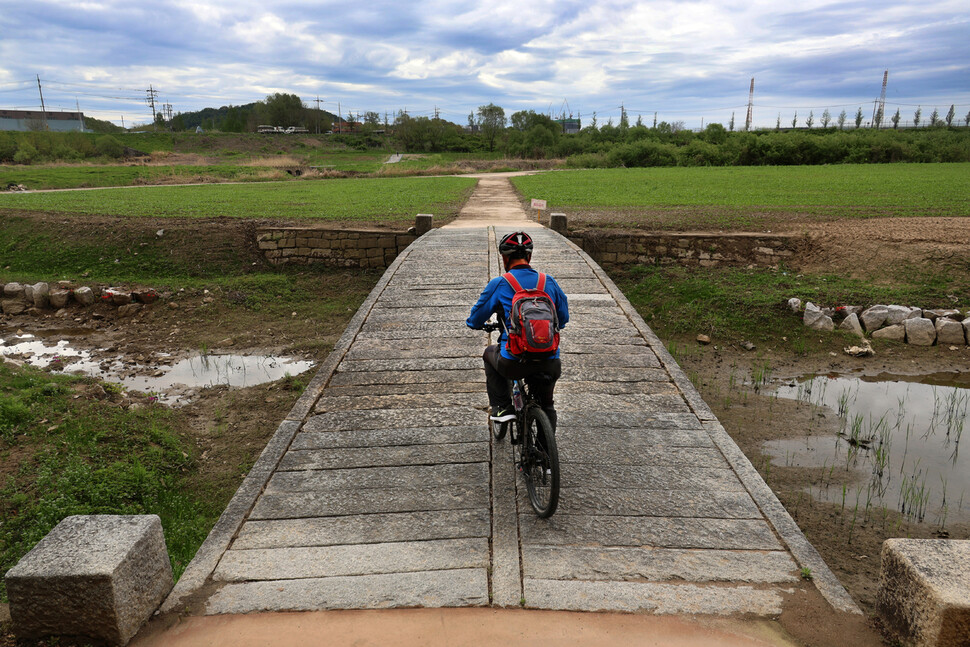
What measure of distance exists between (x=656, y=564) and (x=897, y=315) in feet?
27.5

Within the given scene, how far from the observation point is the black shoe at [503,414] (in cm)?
423

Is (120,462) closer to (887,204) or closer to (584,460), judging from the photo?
(584,460)

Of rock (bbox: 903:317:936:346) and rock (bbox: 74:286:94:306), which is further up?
rock (bbox: 903:317:936:346)

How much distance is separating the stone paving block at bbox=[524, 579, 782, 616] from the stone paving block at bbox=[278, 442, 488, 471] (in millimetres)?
1477

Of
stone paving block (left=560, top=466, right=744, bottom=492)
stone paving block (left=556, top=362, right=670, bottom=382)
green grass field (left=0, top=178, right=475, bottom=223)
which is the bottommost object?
stone paving block (left=560, top=466, right=744, bottom=492)

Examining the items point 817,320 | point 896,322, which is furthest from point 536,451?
point 896,322

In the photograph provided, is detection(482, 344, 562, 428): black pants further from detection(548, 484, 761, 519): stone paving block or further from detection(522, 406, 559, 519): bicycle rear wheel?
detection(548, 484, 761, 519): stone paving block

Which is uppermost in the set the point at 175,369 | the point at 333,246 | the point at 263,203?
the point at 263,203

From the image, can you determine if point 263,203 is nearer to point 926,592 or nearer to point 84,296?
point 84,296

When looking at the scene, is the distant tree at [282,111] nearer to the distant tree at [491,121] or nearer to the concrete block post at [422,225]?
the distant tree at [491,121]

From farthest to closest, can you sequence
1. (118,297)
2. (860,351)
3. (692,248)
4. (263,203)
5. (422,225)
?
(263,203) < (422,225) < (692,248) < (118,297) < (860,351)

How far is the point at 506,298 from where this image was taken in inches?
161

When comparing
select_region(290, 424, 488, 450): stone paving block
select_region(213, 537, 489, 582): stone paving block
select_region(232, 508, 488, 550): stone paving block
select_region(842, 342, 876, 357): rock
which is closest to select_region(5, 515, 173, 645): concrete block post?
select_region(213, 537, 489, 582): stone paving block

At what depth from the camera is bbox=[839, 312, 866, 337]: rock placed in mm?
9719
